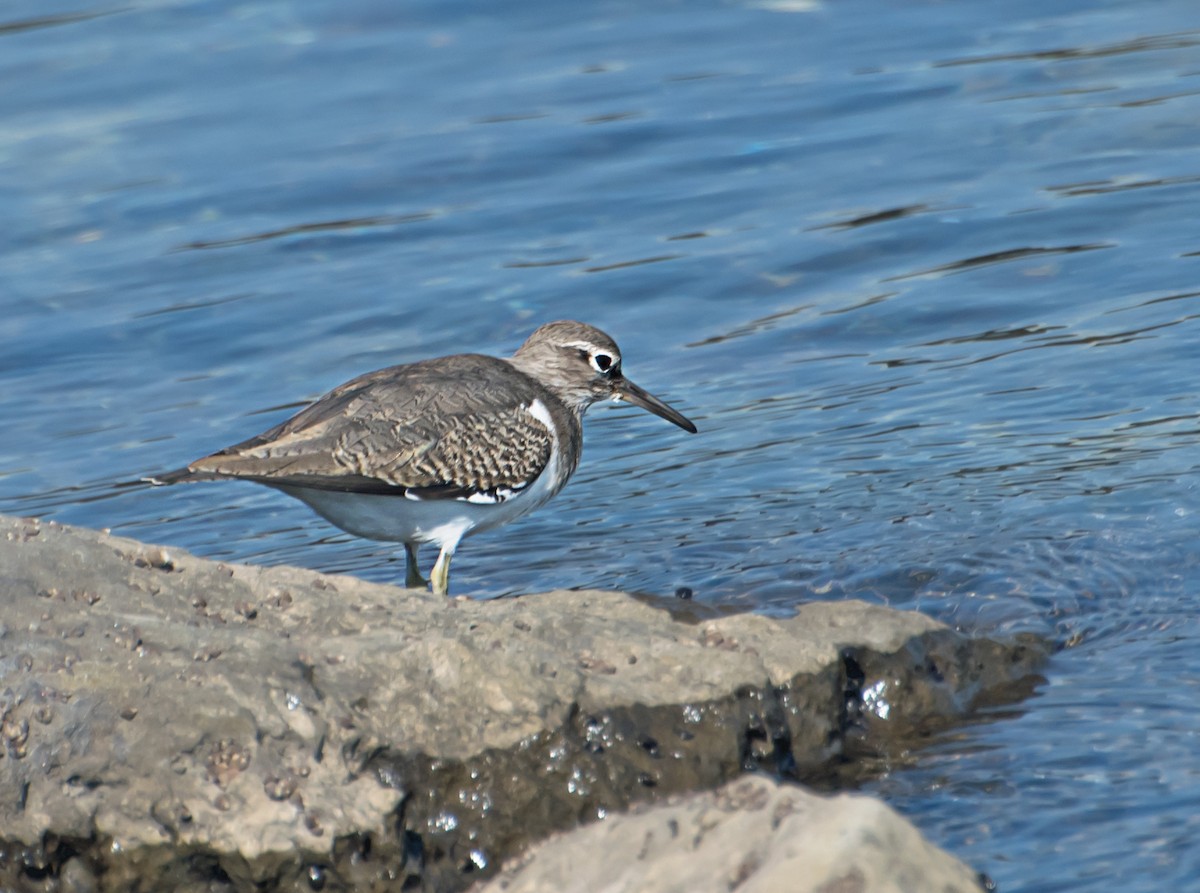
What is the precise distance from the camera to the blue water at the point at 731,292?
6.91 m

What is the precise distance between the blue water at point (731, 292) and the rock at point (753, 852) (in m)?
1.17

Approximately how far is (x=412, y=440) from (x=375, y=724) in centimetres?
265

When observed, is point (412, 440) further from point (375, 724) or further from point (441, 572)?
point (375, 724)

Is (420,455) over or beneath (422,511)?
over

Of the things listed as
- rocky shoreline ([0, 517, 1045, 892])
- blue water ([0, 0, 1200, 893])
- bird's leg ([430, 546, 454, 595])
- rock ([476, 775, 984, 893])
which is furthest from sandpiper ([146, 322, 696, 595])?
rock ([476, 775, 984, 893])

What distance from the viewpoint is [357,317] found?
11625 mm

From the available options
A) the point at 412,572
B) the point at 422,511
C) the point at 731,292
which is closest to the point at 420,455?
the point at 422,511

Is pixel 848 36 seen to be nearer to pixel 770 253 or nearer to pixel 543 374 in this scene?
pixel 770 253

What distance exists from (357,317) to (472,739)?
6.97m

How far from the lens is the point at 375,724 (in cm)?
489

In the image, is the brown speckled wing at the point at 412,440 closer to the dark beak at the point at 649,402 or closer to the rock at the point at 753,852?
the dark beak at the point at 649,402

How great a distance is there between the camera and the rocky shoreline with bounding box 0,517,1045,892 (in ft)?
15.1

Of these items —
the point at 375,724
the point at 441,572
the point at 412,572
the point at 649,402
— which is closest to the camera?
the point at 375,724

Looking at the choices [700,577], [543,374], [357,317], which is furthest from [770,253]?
[700,577]
